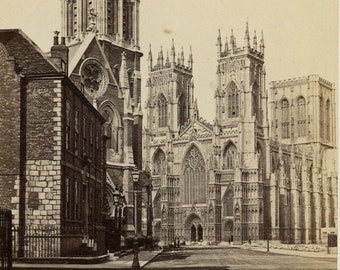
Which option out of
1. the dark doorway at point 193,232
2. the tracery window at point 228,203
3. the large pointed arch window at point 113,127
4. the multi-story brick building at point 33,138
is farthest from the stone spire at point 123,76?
the dark doorway at point 193,232

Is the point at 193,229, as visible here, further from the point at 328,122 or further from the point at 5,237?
the point at 5,237

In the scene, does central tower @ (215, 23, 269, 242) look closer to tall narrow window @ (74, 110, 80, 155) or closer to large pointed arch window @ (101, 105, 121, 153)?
large pointed arch window @ (101, 105, 121, 153)

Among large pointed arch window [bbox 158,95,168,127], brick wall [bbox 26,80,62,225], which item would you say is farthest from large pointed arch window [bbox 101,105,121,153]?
large pointed arch window [bbox 158,95,168,127]

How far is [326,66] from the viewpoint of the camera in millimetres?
19953

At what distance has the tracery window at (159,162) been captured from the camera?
283 ft

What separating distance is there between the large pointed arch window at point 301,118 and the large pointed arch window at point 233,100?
14749mm

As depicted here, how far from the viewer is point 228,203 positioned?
78875 millimetres

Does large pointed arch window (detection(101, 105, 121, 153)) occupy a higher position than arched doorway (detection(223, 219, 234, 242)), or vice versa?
large pointed arch window (detection(101, 105, 121, 153))

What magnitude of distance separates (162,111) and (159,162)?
322 inches

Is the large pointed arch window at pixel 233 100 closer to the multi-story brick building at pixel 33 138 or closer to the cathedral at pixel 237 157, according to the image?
the cathedral at pixel 237 157

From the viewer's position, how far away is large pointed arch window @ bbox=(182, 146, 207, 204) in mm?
81250

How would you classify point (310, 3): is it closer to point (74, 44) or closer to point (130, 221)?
point (130, 221)

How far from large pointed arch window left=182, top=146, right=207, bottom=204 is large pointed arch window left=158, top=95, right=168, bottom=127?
9.02 m

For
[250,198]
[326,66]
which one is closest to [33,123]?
[326,66]
